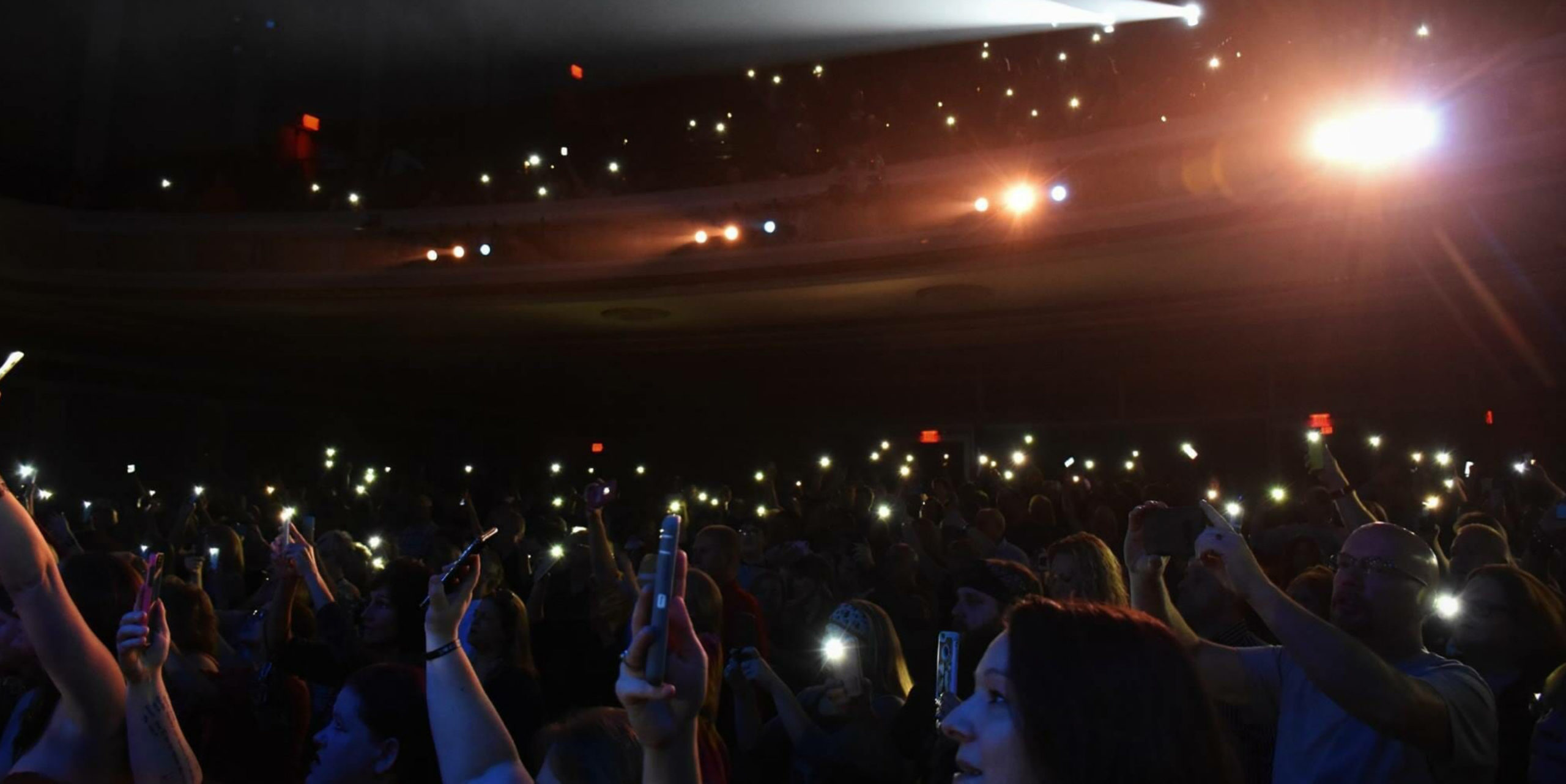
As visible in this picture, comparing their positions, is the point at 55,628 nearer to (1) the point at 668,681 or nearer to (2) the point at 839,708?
(1) the point at 668,681

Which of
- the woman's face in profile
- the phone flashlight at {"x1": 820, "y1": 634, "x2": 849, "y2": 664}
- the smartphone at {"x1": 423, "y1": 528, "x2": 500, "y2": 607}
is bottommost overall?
the phone flashlight at {"x1": 820, "y1": 634, "x2": 849, "y2": 664}

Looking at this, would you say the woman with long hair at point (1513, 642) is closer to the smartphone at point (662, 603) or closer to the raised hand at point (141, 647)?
the smartphone at point (662, 603)

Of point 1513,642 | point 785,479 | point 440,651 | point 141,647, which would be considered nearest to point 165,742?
point 141,647

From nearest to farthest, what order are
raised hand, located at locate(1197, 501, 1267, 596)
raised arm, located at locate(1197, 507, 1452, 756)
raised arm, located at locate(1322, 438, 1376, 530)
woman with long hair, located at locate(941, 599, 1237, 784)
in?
woman with long hair, located at locate(941, 599, 1237, 784)
raised arm, located at locate(1197, 507, 1452, 756)
raised hand, located at locate(1197, 501, 1267, 596)
raised arm, located at locate(1322, 438, 1376, 530)

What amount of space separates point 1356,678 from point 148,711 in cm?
249

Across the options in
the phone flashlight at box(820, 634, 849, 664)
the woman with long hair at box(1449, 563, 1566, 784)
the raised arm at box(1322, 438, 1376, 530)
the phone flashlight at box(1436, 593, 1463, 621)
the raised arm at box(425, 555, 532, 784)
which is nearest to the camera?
the raised arm at box(425, 555, 532, 784)

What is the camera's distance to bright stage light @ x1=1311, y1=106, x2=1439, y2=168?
951 centimetres

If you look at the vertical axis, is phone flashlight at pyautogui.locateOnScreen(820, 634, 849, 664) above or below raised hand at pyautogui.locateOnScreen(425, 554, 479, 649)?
below

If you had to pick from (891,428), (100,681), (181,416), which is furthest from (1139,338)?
(181,416)

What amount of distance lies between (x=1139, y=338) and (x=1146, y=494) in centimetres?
671

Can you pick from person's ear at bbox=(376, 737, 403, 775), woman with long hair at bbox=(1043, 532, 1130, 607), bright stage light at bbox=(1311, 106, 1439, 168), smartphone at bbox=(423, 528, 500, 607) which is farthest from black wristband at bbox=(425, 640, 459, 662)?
bright stage light at bbox=(1311, 106, 1439, 168)

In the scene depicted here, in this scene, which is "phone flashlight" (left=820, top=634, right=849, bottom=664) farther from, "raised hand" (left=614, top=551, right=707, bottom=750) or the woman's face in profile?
the woman's face in profile

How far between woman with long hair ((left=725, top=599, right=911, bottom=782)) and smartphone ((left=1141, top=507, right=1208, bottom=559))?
108cm

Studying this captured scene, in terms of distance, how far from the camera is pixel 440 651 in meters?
2.15
